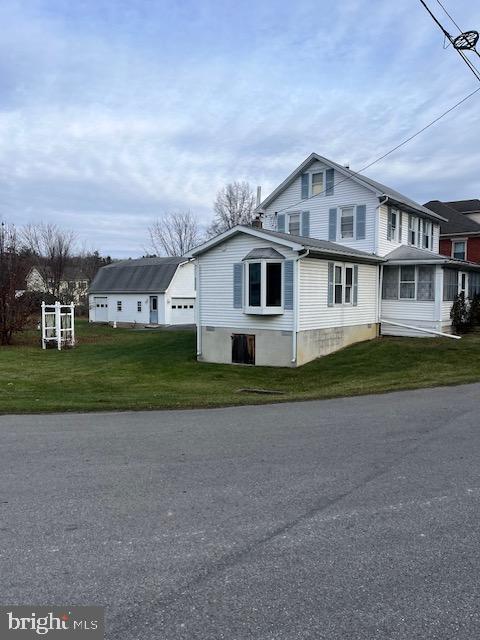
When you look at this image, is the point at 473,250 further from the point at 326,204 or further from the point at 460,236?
the point at 326,204

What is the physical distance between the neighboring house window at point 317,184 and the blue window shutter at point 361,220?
2.15 metres

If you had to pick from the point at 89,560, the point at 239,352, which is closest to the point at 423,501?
the point at 89,560

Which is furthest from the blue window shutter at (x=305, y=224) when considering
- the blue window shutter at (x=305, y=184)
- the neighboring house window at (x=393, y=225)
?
the neighboring house window at (x=393, y=225)

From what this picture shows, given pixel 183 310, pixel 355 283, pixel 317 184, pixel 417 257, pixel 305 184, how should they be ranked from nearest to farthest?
pixel 355 283
pixel 417 257
pixel 317 184
pixel 305 184
pixel 183 310

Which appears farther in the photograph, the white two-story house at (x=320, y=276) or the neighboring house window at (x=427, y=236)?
the neighboring house window at (x=427, y=236)

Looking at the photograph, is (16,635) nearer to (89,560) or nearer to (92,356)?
(89,560)

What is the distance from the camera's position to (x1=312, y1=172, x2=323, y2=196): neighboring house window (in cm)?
2214

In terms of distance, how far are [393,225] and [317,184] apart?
389 centimetres

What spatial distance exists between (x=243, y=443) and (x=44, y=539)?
3085mm

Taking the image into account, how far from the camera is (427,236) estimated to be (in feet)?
83.7

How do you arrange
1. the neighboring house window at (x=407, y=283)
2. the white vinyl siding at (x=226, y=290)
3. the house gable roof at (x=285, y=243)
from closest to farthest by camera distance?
the house gable roof at (x=285, y=243) → the white vinyl siding at (x=226, y=290) → the neighboring house window at (x=407, y=283)

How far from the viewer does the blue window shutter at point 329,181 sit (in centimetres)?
2170

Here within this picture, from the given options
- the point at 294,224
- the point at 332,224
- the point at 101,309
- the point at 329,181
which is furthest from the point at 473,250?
the point at 101,309

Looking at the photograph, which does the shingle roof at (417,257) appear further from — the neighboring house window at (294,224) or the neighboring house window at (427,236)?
the neighboring house window at (294,224)
